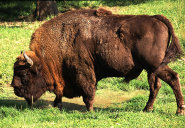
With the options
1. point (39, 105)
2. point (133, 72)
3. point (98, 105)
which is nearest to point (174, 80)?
point (133, 72)

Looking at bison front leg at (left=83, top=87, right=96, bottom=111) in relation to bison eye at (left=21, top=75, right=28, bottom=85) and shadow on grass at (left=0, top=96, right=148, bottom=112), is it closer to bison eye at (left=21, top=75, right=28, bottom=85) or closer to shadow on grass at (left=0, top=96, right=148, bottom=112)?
shadow on grass at (left=0, top=96, right=148, bottom=112)

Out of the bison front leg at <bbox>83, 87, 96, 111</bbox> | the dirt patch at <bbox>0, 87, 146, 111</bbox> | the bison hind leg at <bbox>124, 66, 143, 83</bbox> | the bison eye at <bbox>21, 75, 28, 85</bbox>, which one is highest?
the bison hind leg at <bbox>124, 66, 143, 83</bbox>

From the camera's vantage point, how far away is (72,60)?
21.8 ft

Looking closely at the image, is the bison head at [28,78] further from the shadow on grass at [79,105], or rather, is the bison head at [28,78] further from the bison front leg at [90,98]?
the bison front leg at [90,98]

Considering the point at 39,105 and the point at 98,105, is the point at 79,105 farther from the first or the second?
the point at 39,105

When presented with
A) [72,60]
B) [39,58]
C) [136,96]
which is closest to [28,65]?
[39,58]

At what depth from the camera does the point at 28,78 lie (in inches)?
269

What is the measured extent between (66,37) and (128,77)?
147 cm

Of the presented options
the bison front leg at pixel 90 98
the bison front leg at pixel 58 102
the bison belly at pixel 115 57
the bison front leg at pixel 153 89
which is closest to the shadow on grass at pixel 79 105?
the bison front leg at pixel 58 102

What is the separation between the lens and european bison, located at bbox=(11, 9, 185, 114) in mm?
6254

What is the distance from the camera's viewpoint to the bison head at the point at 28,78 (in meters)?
6.77

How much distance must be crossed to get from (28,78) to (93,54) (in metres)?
1.41

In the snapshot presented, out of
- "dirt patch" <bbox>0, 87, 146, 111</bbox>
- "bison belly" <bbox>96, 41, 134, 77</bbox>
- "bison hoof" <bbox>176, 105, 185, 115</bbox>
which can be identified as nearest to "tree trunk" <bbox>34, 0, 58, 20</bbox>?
"dirt patch" <bbox>0, 87, 146, 111</bbox>

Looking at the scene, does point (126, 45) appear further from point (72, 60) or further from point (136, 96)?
point (136, 96)
